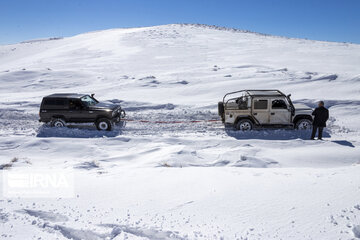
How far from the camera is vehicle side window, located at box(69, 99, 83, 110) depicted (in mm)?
13141

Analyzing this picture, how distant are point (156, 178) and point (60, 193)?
2.17 meters

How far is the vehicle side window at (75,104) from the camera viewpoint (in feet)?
43.1

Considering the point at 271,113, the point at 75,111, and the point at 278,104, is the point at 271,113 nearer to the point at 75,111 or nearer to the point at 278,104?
the point at 278,104

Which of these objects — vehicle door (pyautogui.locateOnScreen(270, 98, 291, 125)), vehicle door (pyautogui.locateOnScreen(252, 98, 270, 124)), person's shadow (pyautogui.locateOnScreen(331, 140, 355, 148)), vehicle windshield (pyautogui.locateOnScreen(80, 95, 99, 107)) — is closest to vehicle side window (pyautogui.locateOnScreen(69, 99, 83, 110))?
vehicle windshield (pyautogui.locateOnScreen(80, 95, 99, 107))

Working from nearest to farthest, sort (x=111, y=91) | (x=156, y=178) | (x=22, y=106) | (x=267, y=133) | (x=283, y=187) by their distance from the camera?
(x=283, y=187) → (x=156, y=178) → (x=267, y=133) → (x=22, y=106) → (x=111, y=91)

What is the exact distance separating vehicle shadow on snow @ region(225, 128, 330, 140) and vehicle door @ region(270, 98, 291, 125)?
16.0 inches

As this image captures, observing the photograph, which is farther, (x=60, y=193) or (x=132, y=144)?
(x=132, y=144)

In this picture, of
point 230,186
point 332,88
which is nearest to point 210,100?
point 332,88

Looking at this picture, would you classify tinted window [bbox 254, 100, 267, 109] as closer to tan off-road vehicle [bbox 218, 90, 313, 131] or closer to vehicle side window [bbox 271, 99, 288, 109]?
tan off-road vehicle [bbox 218, 90, 313, 131]

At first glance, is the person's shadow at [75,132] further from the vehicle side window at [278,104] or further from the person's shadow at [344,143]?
the person's shadow at [344,143]

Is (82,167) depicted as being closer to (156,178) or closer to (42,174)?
(42,174)

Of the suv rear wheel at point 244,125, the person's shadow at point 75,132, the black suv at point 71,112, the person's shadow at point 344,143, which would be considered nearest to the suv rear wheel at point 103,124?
the black suv at point 71,112

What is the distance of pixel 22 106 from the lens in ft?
57.9

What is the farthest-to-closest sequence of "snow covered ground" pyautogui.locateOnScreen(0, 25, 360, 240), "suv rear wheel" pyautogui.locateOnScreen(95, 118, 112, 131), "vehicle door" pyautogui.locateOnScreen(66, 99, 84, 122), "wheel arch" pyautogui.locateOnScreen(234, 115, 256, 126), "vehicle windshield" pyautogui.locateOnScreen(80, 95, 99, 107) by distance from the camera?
"vehicle windshield" pyautogui.locateOnScreen(80, 95, 99, 107) → "vehicle door" pyautogui.locateOnScreen(66, 99, 84, 122) → "suv rear wheel" pyautogui.locateOnScreen(95, 118, 112, 131) → "wheel arch" pyautogui.locateOnScreen(234, 115, 256, 126) → "snow covered ground" pyautogui.locateOnScreen(0, 25, 360, 240)
